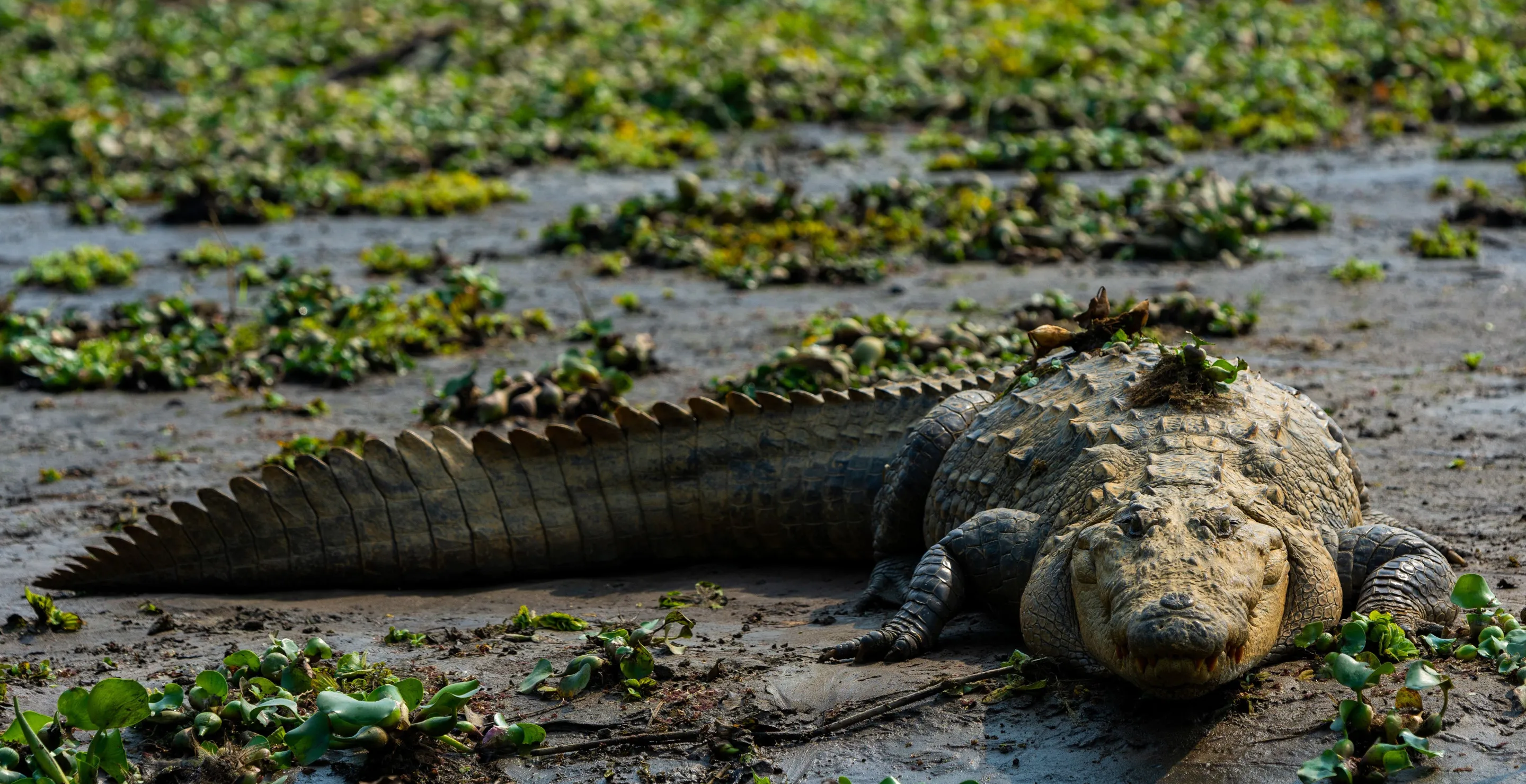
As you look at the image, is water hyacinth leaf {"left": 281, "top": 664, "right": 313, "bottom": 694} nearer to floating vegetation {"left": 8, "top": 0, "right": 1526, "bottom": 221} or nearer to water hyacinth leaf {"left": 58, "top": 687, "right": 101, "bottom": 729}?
water hyacinth leaf {"left": 58, "top": 687, "right": 101, "bottom": 729}

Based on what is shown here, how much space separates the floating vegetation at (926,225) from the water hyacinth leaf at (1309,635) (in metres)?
5.53

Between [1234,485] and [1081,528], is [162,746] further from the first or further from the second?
[1234,485]

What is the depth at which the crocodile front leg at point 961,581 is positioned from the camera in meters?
4.02

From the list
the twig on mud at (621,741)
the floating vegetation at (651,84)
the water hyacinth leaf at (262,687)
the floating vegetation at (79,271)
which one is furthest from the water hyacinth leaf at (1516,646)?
the floating vegetation at (651,84)

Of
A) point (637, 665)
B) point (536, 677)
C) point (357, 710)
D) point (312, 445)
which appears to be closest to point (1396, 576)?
point (637, 665)

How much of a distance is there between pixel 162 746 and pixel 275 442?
311 centimetres

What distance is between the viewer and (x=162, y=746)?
3654 millimetres

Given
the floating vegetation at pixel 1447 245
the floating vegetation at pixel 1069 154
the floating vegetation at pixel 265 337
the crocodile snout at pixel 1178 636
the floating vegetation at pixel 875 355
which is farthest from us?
the floating vegetation at pixel 1069 154

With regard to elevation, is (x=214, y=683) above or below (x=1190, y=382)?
Answer: below

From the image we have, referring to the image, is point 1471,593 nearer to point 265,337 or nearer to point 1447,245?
point 1447,245

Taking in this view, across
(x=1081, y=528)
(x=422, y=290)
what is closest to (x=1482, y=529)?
(x=1081, y=528)

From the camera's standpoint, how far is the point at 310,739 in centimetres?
342

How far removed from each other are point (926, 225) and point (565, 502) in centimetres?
537

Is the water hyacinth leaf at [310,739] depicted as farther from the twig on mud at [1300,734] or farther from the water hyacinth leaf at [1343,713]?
the water hyacinth leaf at [1343,713]
